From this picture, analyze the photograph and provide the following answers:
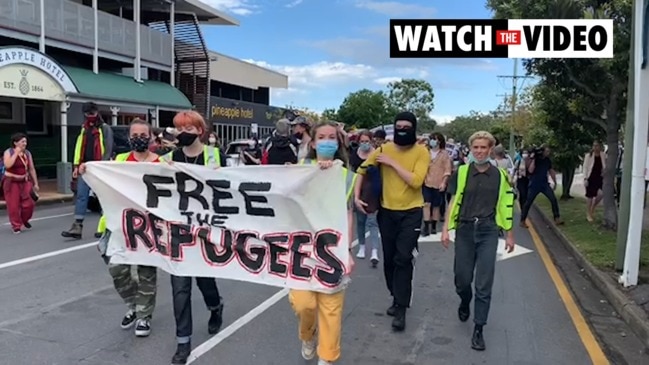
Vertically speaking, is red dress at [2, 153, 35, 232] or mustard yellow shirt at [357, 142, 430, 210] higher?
mustard yellow shirt at [357, 142, 430, 210]

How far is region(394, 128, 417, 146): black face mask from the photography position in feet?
17.4

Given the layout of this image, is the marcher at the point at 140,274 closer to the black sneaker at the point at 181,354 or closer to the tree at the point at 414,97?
the black sneaker at the point at 181,354

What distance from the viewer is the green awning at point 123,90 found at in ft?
63.0

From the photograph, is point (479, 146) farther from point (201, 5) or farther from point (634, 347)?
point (201, 5)

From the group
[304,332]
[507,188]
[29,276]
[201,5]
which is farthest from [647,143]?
[201,5]

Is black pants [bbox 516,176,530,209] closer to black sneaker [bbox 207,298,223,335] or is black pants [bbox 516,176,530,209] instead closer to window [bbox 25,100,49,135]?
black sneaker [bbox 207,298,223,335]

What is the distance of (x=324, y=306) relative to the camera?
13.4 ft

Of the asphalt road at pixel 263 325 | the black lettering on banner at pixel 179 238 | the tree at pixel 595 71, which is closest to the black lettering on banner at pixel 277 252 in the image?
the black lettering on banner at pixel 179 238

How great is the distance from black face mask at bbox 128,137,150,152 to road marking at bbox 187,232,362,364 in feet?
5.64

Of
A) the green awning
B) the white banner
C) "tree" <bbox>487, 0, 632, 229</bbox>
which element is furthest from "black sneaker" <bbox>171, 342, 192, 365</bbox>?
the green awning

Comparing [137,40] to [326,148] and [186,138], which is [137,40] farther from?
[326,148]

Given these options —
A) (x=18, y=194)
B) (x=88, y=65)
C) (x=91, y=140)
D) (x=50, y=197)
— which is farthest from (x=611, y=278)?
(x=88, y=65)

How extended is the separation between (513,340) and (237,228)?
2599 millimetres

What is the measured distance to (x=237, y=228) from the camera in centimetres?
453
